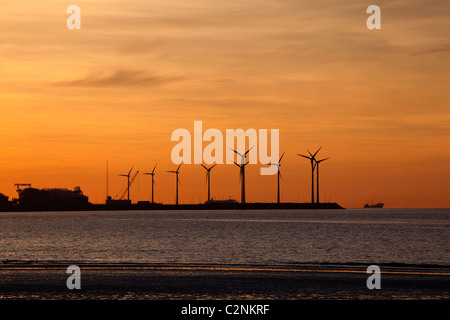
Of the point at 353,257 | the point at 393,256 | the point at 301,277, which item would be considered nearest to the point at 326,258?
the point at 353,257

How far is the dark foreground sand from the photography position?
30406mm

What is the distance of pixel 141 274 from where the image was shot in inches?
1590

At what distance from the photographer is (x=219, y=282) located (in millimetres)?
35719

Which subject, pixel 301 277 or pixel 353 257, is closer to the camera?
pixel 301 277

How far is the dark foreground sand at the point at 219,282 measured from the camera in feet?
99.8
